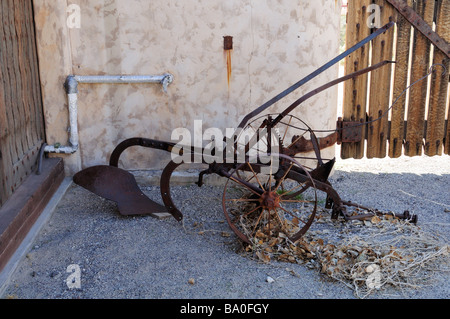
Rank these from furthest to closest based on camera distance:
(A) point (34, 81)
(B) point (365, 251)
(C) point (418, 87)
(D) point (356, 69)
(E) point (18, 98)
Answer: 1. (C) point (418, 87)
2. (D) point (356, 69)
3. (A) point (34, 81)
4. (E) point (18, 98)
5. (B) point (365, 251)

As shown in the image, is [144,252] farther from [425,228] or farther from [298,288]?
[425,228]

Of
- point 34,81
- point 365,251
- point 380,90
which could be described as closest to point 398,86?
point 380,90

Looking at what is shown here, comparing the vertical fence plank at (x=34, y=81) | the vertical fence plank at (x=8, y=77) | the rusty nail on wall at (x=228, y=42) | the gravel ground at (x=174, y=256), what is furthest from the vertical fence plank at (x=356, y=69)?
the vertical fence plank at (x=8, y=77)

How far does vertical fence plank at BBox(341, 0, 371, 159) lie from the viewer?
18.3ft

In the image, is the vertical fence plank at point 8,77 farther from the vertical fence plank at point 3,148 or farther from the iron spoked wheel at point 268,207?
the iron spoked wheel at point 268,207

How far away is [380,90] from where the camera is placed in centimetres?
574

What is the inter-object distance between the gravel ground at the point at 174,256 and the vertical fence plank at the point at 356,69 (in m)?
0.51

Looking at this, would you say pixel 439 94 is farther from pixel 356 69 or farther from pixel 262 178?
pixel 262 178

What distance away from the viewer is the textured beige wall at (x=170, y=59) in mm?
5223

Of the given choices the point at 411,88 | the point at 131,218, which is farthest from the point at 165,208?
the point at 411,88

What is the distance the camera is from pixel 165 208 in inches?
190

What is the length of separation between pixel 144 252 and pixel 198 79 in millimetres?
1961

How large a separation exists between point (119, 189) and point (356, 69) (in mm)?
2731

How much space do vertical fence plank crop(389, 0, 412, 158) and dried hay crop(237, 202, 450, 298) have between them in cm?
142
